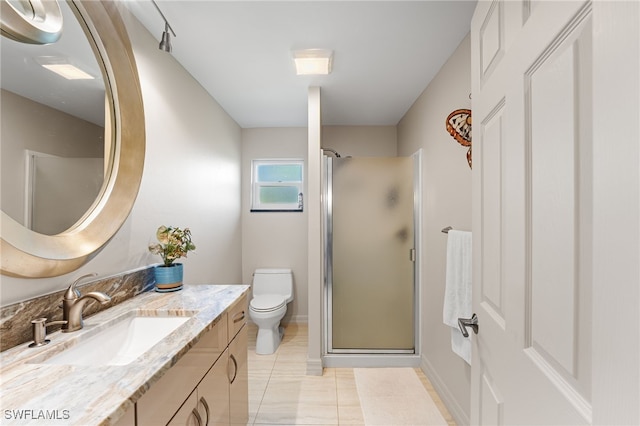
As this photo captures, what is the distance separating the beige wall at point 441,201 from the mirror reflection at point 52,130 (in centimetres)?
198

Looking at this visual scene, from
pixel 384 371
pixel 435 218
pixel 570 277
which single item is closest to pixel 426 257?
pixel 435 218

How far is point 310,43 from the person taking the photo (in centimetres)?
175

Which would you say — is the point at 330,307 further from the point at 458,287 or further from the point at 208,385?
the point at 208,385

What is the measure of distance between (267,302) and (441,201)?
189 cm

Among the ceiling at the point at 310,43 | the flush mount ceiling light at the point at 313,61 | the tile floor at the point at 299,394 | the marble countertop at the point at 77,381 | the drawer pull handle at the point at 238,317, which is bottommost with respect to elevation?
the tile floor at the point at 299,394

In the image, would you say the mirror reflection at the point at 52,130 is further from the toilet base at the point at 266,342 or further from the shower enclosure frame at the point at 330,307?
the toilet base at the point at 266,342

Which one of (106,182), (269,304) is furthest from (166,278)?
(269,304)

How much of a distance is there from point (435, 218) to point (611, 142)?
1.88m

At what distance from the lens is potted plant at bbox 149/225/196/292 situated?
4.98 feet

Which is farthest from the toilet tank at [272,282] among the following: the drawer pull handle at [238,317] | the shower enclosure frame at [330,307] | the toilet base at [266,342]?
the drawer pull handle at [238,317]

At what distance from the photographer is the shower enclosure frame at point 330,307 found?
2.43 meters

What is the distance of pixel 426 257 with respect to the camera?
7.75 feet

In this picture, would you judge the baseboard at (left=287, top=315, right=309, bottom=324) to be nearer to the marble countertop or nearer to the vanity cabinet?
the vanity cabinet

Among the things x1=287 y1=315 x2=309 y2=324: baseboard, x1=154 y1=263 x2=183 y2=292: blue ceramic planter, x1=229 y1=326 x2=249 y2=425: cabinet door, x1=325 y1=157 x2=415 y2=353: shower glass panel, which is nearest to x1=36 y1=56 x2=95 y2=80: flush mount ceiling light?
x1=154 y1=263 x2=183 y2=292: blue ceramic planter
